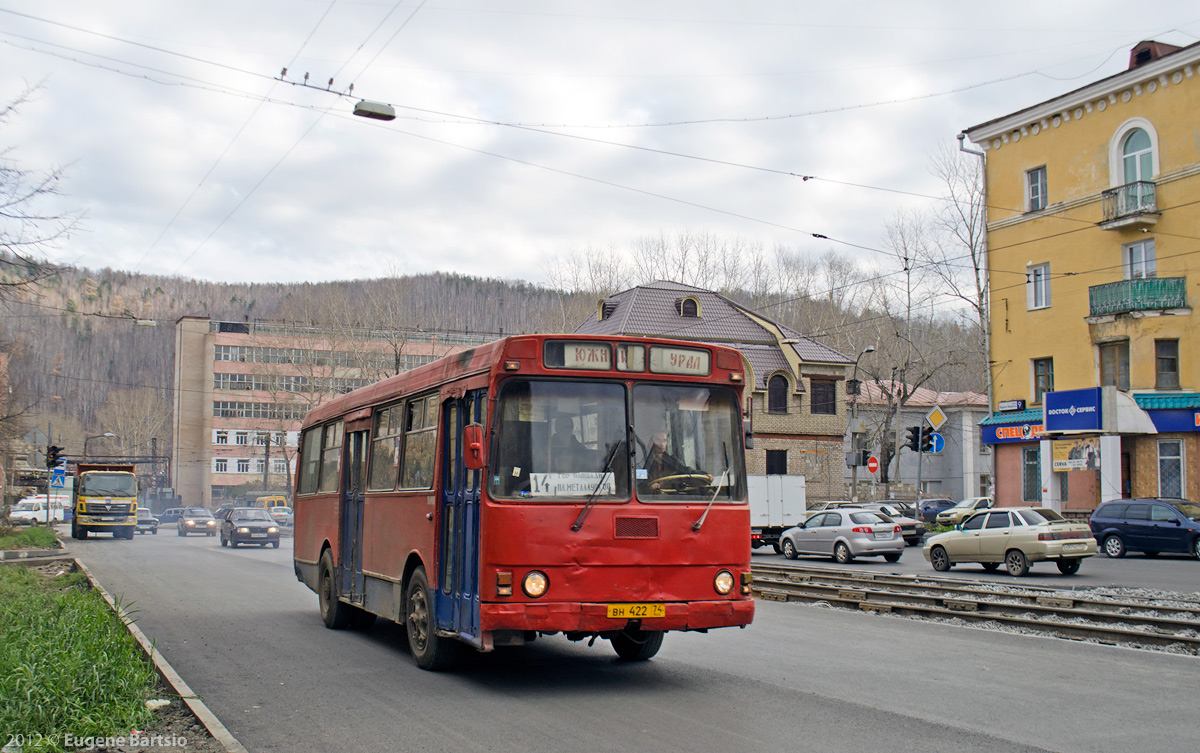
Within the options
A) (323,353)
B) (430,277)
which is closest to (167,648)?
(323,353)

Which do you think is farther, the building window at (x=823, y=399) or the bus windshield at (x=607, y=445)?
the building window at (x=823, y=399)

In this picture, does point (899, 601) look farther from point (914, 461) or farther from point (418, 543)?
point (914, 461)

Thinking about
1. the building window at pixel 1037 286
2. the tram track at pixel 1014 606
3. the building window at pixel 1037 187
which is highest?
the building window at pixel 1037 187

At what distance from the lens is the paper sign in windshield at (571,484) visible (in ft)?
28.6

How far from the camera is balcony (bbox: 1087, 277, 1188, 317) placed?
35562 millimetres

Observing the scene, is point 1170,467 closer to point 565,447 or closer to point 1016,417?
point 1016,417

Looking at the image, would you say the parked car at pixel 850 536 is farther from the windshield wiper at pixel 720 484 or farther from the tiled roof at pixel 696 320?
the tiled roof at pixel 696 320

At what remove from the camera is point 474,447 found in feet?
27.6

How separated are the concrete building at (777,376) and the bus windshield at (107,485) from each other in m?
22.4

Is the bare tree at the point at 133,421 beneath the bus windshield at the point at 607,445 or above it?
above

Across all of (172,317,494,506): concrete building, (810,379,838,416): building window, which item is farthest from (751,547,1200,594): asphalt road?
(172,317,494,506): concrete building

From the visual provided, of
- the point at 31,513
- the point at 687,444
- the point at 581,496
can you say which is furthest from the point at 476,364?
the point at 31,513

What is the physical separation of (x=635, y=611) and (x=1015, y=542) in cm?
1645

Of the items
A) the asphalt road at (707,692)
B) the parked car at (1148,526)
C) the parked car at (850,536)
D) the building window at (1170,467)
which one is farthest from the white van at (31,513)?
the building window at (1170,467)
